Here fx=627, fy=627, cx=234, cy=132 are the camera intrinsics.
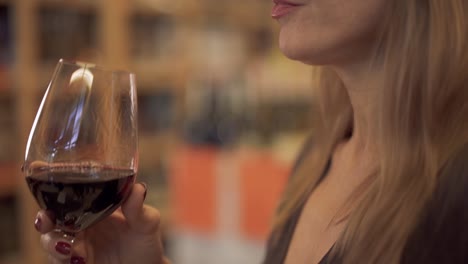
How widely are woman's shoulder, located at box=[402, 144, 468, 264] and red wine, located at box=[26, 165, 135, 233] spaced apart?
0.38 m

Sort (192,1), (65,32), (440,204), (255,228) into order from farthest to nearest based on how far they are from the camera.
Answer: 1. (192,1)
2. (65,32)
3. (255,228)
4. (440,204)

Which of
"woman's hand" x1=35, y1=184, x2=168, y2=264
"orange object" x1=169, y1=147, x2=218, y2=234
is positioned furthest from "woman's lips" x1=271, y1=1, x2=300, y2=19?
"orange object" x1=169, y1=147, x2=218, y2=234

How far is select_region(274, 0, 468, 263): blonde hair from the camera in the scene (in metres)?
0.82

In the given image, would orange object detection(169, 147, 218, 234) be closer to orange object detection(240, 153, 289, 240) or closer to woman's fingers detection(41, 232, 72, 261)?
orange object detection(240, 153, 289, 240)

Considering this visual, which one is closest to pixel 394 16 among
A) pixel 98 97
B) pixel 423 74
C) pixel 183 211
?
pixel 423 74

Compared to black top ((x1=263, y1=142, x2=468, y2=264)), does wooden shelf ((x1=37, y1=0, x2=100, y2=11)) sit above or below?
above

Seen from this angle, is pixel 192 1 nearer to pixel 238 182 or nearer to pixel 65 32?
pixel 65 32

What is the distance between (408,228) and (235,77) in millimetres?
3156

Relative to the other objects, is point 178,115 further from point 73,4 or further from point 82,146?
point 82,146

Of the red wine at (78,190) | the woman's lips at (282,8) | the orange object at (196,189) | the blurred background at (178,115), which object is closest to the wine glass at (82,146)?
the red wine at (78,190)

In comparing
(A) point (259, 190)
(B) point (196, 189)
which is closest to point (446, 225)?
(A) point (259, 190)

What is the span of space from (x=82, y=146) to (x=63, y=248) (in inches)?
5.8

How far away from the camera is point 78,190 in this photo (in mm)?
814

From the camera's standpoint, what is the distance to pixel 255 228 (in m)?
2.85
